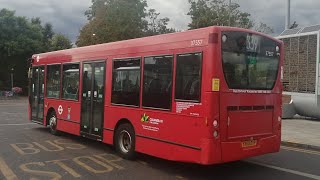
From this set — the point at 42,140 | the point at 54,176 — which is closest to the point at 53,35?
the point at 42,140

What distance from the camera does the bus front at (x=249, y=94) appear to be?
25.6 ft

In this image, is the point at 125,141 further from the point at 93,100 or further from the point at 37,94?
the point at 37,94

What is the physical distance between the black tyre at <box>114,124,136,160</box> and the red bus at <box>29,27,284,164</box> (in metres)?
0.02

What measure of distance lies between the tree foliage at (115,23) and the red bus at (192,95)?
3945 cm

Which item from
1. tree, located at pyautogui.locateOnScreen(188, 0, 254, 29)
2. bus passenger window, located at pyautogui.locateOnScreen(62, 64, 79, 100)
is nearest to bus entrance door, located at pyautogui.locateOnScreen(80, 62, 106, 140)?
bus passenger window, located at pyautogui.locateOnScreen(62, 64, 79, 100)

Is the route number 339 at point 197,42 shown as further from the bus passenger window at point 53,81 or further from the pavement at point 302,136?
the bus passenger window at point 53,81

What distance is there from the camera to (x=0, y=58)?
52.1 meters

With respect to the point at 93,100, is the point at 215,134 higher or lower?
lower

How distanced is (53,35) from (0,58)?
24749mm

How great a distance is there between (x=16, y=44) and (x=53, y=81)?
40.3m

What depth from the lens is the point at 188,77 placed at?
26.6ft

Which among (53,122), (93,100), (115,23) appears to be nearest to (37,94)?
(53,122)

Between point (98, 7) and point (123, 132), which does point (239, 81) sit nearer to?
A: point (123, 132)

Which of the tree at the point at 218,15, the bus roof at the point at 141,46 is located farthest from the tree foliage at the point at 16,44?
the bus roof at the point at 141,46
